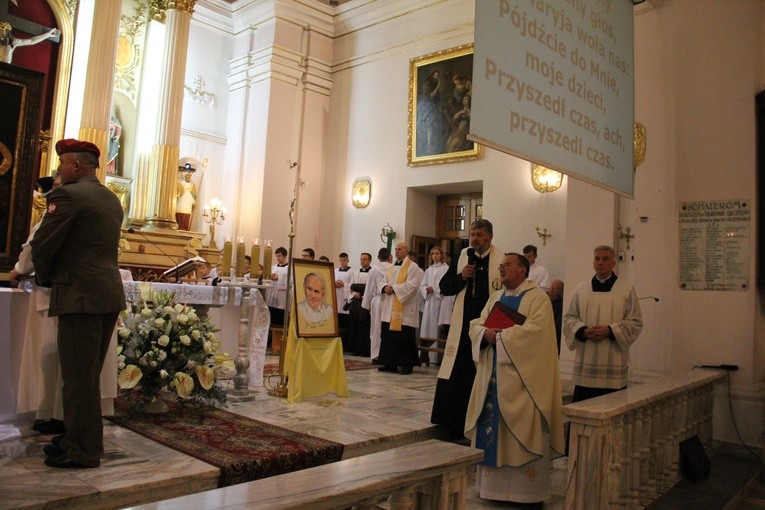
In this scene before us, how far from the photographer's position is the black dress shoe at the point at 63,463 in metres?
3.29

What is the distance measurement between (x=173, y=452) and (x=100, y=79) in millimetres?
8895

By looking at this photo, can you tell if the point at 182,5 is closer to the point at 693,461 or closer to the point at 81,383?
the point at 81,383

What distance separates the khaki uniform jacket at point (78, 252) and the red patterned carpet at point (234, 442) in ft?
3.50

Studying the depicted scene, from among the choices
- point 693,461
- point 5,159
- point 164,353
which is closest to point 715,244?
point 693,461

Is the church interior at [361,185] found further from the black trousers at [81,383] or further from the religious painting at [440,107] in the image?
the black trousers at [81,383]

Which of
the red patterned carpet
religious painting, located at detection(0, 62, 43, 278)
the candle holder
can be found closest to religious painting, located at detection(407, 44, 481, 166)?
the candle holder

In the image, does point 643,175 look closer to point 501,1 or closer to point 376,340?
point 501,1

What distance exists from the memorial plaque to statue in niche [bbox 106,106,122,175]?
1015 centimetres

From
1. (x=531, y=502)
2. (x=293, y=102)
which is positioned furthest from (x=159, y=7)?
(x=531, y=502)

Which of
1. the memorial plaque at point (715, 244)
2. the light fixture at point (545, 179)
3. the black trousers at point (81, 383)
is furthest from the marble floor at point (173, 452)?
the light fixture at point (545, 179)

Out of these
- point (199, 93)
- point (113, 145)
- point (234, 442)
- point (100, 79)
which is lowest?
point (234, 442)

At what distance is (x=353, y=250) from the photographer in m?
13.2

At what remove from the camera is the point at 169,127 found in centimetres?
1205

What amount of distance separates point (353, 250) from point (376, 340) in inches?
177
